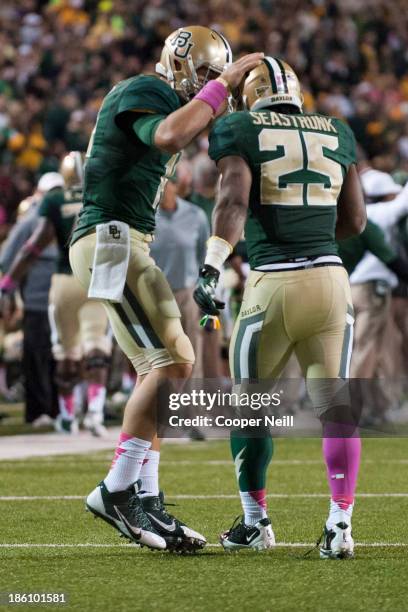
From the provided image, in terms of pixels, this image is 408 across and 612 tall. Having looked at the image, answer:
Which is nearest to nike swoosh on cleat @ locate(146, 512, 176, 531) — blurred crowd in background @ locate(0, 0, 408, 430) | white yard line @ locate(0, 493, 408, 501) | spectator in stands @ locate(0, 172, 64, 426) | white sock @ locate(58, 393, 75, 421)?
white yard line @ locate(0, 493, 408, 501)

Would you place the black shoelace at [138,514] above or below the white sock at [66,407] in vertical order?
below

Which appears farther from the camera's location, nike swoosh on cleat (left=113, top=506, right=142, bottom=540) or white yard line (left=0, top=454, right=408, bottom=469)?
white yard line (left=0, top=454, right=408, bottom=469)

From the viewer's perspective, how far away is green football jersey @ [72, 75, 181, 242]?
5863 mm

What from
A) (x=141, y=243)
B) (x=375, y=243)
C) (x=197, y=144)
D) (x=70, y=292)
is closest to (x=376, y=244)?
(x=375, y=243)

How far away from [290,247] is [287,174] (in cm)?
29

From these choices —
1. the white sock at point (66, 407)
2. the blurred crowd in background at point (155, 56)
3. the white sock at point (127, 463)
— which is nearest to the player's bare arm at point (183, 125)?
the white sock at point (127, 463)

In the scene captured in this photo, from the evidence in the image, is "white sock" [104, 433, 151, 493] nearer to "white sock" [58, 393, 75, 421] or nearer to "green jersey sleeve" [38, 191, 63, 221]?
"green jersey sleeve" [38, 191, 63, 221]

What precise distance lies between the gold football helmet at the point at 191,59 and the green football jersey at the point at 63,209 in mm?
5661

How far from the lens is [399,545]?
19.2 feet

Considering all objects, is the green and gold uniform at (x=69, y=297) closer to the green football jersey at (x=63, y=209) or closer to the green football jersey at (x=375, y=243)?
the green football jersey at (x=63, y=209)

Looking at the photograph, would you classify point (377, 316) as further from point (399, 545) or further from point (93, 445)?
point (399, 545)

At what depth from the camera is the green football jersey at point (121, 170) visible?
586 centimetres

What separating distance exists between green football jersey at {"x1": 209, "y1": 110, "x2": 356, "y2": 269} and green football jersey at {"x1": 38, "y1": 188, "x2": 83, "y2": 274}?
6.15 m

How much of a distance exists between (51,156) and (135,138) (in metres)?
12.7
